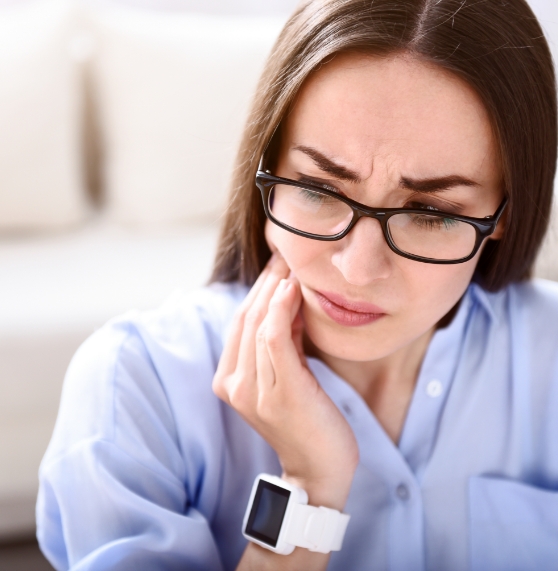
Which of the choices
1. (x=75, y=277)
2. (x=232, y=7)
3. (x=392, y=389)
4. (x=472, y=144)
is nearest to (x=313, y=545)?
(x=392, y=389)

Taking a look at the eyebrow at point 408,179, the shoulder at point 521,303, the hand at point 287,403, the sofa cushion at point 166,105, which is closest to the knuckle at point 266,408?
the hand at point 287,403

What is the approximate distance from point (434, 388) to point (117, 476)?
0.53 metres

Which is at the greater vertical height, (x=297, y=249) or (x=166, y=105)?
(x=166, y=105)

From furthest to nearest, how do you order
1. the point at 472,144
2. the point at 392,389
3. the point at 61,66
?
the point at 61,66, the point at 392,389, the point at 472,144

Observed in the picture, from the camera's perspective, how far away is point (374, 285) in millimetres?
937

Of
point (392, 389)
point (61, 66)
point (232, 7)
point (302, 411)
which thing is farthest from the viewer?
point (232, 7)

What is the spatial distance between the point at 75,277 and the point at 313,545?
112 centimetres

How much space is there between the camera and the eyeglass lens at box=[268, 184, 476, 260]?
93 centimetres

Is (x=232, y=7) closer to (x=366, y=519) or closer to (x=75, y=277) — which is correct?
(x=75, y=277)

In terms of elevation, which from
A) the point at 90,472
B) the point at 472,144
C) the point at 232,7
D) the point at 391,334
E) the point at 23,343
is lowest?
the point at 23,343

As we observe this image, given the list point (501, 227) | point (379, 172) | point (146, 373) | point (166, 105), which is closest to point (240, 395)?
point (146, 373)

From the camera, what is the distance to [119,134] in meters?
2.12

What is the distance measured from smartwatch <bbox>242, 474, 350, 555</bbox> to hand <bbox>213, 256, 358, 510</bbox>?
3 cm

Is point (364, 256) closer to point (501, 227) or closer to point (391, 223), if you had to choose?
point (391, 223)
